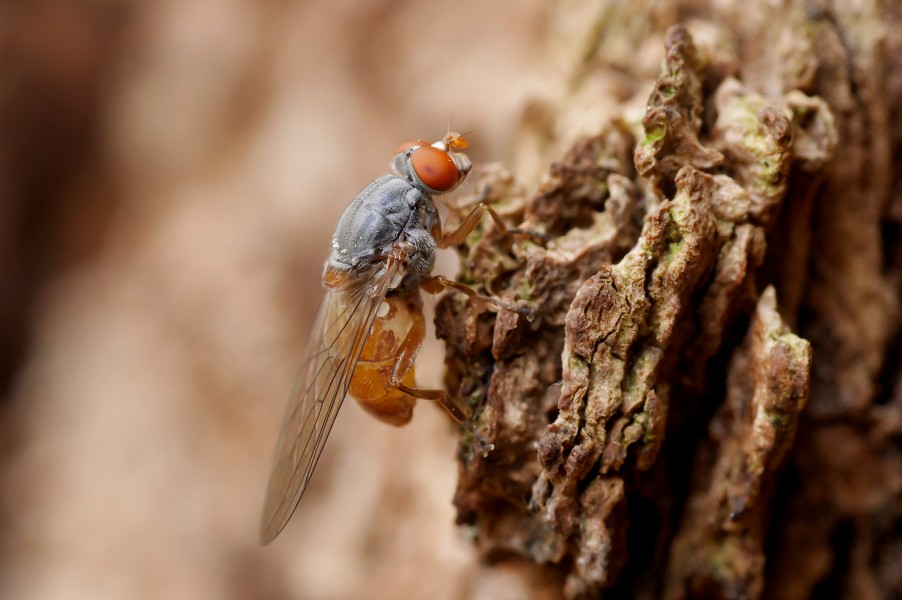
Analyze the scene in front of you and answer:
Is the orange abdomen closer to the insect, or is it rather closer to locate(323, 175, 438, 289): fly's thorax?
the insect

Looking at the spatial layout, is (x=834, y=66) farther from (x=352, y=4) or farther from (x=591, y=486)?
(x=352, y=4)

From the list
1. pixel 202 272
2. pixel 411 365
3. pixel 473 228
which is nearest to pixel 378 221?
pixel 473 228

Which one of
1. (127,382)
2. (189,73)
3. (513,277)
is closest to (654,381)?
(513,277)

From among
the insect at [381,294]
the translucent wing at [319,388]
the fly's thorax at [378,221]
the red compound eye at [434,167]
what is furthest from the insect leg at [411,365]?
the red compound eye at [434,167]

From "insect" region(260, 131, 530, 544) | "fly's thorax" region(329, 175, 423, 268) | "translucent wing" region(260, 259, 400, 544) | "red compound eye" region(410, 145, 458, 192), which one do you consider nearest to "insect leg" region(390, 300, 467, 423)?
"insect" region(260, 131, 530, 544)

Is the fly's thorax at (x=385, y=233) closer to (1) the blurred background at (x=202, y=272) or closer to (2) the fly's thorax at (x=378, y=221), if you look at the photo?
(2) the fly's thorax at (x=378, y=221)

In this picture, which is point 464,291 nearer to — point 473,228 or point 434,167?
point 473,228

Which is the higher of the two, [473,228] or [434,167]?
[434,167]
